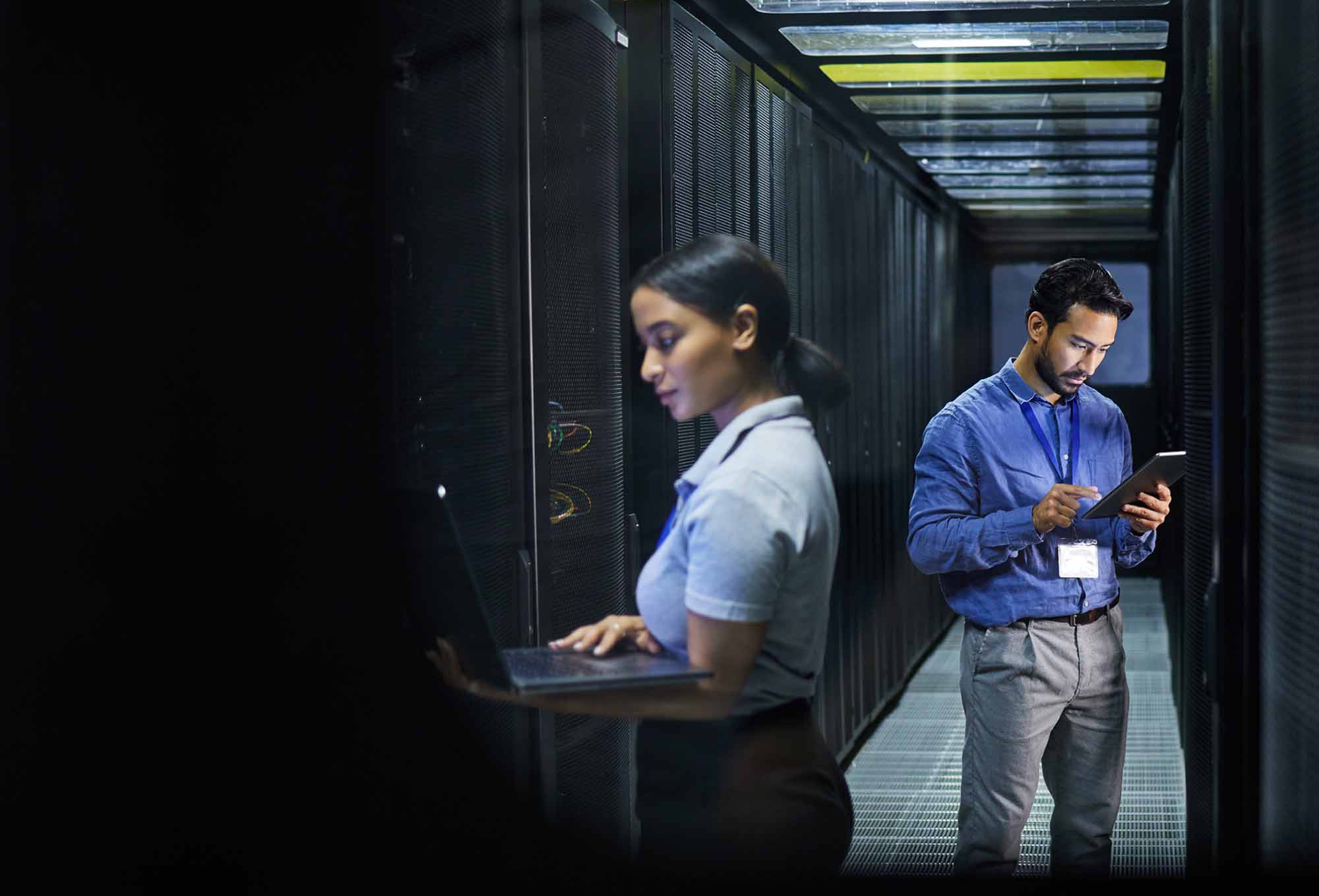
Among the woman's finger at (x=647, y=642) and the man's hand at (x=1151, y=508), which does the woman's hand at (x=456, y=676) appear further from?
the man's hand at (x=1151, y=508)

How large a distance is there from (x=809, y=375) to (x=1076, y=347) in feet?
2.27

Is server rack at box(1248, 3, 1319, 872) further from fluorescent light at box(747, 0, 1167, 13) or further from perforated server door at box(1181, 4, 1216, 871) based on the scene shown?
fluorescent light at box(747, 0, 1167, 13)

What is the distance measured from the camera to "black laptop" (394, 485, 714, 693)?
187 cm

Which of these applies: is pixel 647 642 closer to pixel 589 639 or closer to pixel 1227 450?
pixel 589 639

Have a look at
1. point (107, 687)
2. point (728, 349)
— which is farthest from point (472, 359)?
point (107, 687)

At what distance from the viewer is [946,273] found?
2676 millimetres

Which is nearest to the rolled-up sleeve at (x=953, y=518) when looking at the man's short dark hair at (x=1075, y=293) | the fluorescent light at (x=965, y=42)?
the man's short dark hair at (x=1075, y=293)

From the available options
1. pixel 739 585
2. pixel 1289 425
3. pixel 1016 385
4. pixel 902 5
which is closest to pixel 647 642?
pixel 739 585

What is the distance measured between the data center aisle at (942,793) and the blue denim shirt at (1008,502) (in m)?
0.18

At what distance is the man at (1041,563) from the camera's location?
2.36 metres

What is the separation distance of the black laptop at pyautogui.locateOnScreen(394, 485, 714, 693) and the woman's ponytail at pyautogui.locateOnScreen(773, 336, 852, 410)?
0.41 m

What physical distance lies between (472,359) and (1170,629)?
10.7 ft

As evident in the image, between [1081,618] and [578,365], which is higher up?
[578,365]

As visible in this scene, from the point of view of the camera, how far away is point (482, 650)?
1909mm
